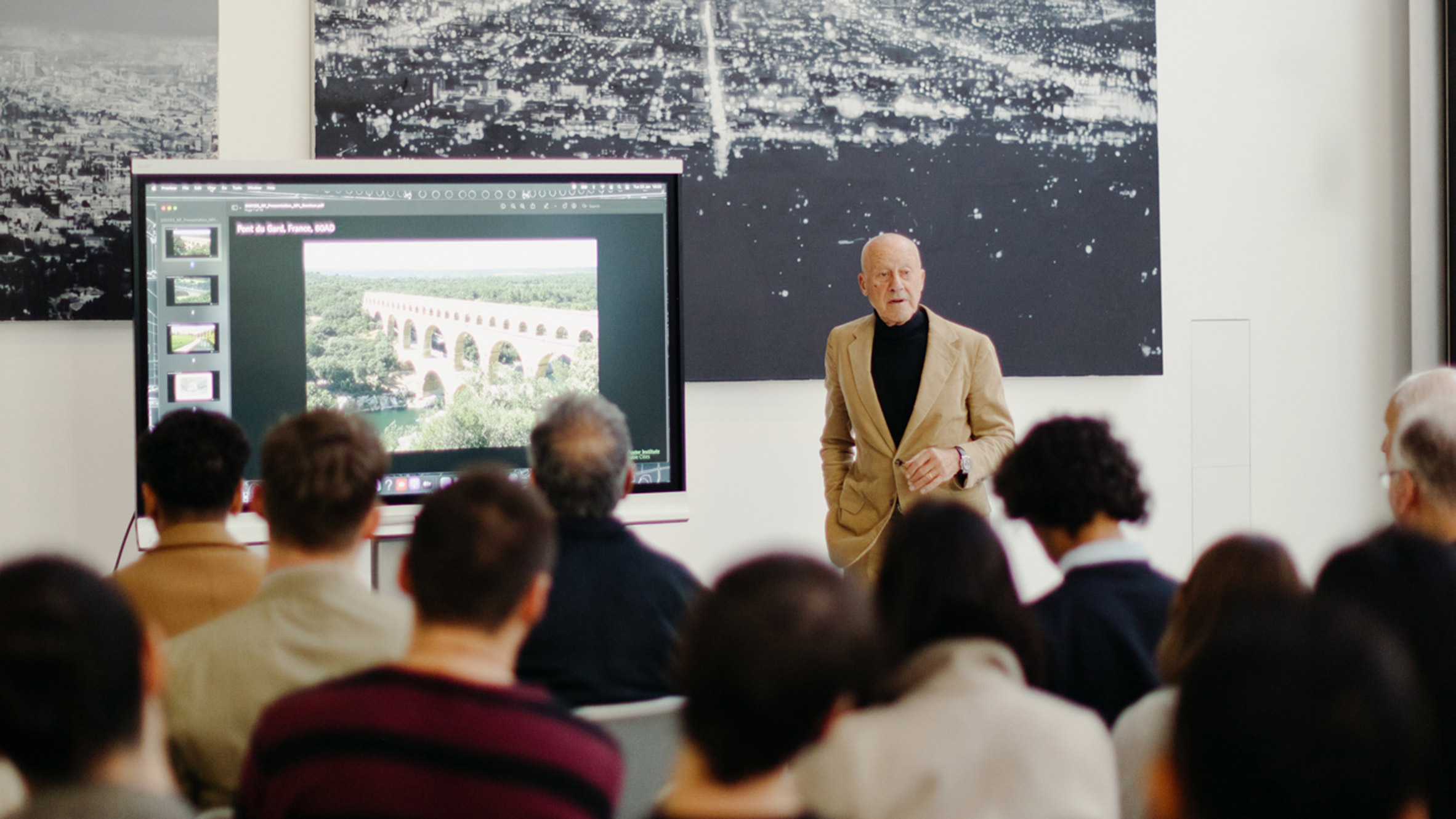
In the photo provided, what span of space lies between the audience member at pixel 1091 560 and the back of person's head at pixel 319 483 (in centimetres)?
107

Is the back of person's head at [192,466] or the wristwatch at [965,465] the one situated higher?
the back of person's head at [192,466]

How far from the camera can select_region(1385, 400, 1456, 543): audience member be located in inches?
81.0

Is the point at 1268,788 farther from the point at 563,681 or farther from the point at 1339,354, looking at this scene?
the point at 1339,354

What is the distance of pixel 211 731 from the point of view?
1598 millimetres

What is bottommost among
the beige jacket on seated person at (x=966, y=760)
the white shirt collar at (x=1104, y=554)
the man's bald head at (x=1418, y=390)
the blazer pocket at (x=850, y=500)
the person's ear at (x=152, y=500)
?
the beige jacket on seated person at (x=966, y=760)

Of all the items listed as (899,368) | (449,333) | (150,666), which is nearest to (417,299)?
(449,333)

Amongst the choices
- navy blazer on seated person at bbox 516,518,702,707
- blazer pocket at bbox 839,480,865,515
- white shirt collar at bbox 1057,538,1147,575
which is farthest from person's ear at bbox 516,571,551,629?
blazer pocket at bbox 839,480,865,515

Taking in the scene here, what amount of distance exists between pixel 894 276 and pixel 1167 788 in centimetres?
276

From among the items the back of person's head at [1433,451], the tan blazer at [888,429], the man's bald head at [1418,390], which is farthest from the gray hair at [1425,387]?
the tan blazer at [888,429]

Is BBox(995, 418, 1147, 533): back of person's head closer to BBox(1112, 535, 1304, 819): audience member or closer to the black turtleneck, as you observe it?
BBox(1112, 535, 1304, 819): audience member

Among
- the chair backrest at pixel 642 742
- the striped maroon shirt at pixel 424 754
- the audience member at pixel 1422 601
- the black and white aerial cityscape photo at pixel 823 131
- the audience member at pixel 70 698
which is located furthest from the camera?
the black and white aerial cityscape photo at pixel 823 131

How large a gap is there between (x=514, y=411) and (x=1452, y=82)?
12.7ft

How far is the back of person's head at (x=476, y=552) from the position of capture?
130 centimetres

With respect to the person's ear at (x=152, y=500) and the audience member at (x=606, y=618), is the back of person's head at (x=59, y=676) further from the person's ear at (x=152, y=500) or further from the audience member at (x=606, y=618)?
the person's ear at (x=152, y=500)
